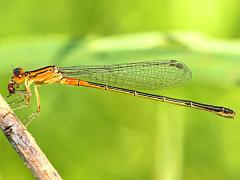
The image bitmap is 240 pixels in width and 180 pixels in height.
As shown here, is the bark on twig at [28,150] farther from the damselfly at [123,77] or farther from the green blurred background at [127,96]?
the green blurred background at [127,96]

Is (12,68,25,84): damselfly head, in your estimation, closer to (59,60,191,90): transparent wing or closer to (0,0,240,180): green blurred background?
(0,0,240,180): green blurred background

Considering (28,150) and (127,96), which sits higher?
(127,96)

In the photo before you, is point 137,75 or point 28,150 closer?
point 28,150

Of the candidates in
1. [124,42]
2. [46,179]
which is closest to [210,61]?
[124,42]

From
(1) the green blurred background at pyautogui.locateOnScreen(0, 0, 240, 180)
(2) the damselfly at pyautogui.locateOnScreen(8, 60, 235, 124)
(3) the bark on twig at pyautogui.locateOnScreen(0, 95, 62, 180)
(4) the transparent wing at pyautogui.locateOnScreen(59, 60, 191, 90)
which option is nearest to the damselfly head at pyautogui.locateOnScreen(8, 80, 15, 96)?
(2) the damselfly at pyautogui.locateOnScreen(8, 60, 235, 124)

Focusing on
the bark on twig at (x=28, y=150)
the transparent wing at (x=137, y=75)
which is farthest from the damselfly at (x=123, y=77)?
the bark on twig at (x=28, y=150)

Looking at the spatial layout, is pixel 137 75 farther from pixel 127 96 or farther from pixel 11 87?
pixel 11 87

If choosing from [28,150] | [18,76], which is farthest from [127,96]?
[28,150]

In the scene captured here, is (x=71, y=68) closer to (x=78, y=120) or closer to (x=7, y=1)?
(x=78, y=120)
